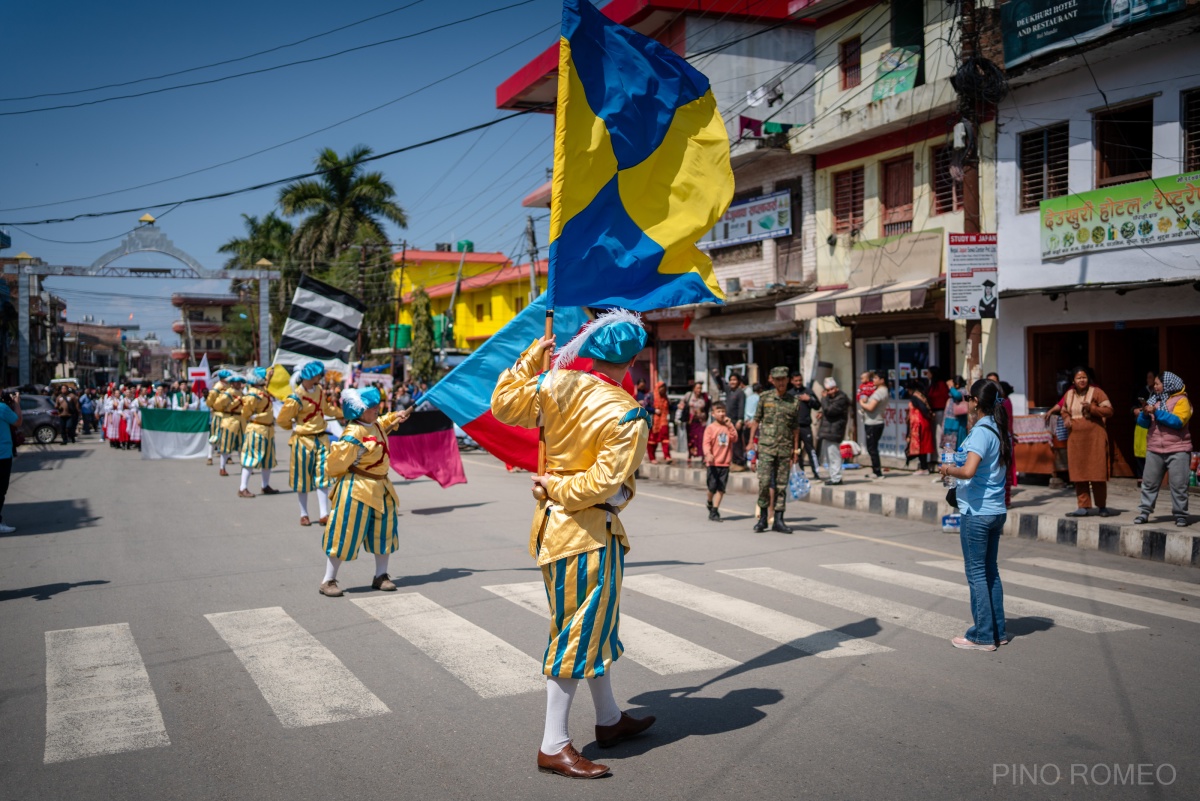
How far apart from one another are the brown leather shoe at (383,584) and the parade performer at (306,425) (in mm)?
3735

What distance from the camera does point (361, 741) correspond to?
14.9 feet

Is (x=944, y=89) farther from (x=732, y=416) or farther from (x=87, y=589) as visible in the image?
(x=87, y=589)

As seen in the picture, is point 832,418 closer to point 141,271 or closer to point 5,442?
point 5,442

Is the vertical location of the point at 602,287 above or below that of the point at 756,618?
above

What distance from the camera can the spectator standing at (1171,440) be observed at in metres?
10.3

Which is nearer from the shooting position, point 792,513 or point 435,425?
point 792,513

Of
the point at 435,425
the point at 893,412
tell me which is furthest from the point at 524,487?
the point at 893,412

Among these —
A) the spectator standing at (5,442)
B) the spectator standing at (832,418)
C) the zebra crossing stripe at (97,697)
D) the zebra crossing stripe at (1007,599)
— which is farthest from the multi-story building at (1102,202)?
the spectator standing at (5,442)

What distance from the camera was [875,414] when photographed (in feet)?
54.5

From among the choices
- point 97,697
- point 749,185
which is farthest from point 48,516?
point 749,185

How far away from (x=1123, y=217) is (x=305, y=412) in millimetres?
12091

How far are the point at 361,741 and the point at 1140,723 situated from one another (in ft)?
12.7

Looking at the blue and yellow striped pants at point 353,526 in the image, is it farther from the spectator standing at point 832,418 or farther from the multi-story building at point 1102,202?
the multi-story building at point 1102,202

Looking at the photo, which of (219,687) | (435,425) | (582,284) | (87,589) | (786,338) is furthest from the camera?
(786,338)
